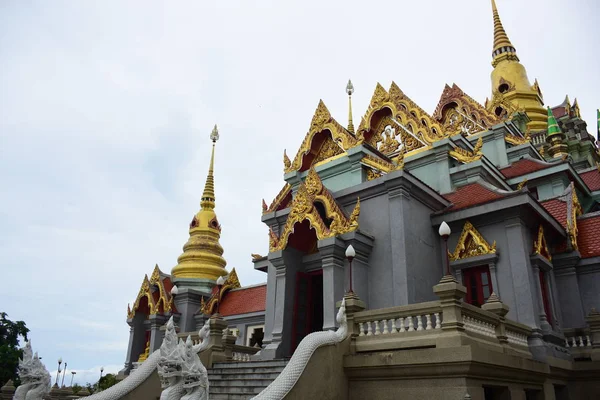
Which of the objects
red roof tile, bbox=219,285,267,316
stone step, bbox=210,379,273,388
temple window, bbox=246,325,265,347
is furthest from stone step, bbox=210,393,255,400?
Answer: temple window, bbox=246,325,265,347

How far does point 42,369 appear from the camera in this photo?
32.0ft

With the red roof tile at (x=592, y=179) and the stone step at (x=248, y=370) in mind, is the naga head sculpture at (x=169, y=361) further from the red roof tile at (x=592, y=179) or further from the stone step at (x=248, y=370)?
the red roof tile at (x=592, y=179)

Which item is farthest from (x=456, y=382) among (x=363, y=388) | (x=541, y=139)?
(x=541, y=139)

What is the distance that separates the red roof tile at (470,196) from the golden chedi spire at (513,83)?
13.2 metres

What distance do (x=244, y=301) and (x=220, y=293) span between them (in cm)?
171

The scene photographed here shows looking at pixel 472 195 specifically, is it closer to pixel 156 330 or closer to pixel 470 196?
pixel 470 196

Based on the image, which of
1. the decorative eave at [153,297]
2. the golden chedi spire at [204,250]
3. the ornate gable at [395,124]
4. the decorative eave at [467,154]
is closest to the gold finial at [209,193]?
the golden chedi spire at [204,250]

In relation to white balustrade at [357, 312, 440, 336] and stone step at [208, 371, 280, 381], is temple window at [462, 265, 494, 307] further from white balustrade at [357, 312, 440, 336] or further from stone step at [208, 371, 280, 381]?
stone step at [208, 371, 280, 381]

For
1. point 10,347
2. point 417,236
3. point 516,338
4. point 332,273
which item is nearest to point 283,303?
point 332,273

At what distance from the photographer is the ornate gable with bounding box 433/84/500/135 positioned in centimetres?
2045

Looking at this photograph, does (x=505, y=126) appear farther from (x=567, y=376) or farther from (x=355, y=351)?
(x=355, y=351)

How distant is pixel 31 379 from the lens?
9.59m

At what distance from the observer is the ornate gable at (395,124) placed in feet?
52.7

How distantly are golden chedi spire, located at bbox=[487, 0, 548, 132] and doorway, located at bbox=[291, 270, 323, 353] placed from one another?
17068 mm
